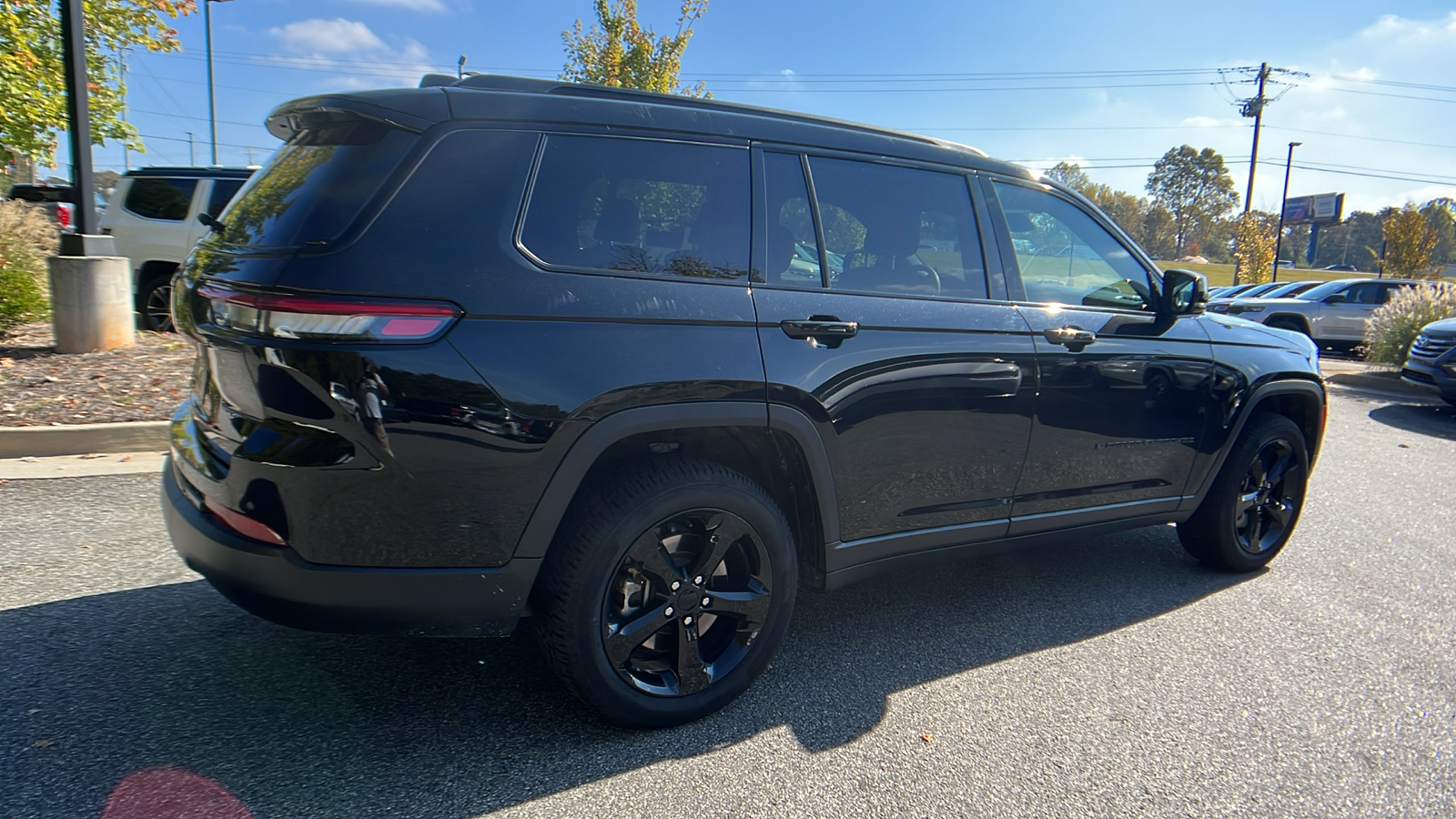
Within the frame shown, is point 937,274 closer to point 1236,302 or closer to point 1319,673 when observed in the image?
point 1319,673

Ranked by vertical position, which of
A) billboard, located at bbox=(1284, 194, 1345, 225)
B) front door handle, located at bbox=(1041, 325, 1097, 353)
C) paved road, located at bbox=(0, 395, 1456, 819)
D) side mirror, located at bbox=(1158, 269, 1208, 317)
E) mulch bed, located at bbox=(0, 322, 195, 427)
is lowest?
paved road, located at bbox=(0, 395, 1456, 819)

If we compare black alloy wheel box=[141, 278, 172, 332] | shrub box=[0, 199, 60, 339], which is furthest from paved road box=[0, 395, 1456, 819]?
black alloy wheel box=[141, 278, 172, 332]

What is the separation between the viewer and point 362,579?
7.12 ft

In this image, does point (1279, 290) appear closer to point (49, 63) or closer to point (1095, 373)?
point (1095, 373)

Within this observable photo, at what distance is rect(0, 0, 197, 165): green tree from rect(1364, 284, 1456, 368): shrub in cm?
1838

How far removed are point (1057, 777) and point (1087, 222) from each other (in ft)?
7.73

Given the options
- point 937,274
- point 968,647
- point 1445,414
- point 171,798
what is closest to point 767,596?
point 968,647

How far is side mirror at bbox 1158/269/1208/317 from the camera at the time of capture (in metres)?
3.72

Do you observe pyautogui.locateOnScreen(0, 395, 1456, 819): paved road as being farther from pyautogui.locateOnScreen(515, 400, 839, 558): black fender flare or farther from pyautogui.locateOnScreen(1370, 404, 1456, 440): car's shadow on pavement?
pyautogui.locateOnScreen(1370, 404, 1456, 440): car's shadow on pavement

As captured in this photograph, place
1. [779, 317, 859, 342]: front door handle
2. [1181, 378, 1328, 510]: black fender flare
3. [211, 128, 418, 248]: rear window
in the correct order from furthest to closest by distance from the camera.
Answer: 1. [1181, 378, 1328, 510]: black fender flare
2. [779, 317, 859, 342]: front door handle
3. [211, 128, 418, 248]: rear window

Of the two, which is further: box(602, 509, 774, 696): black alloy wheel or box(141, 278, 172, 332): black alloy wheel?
box(141, 278, 172, 332): black alloy wheel

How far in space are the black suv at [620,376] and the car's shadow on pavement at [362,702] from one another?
0.27m

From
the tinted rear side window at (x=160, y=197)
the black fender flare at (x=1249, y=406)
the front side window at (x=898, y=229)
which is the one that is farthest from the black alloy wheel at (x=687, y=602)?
the tinted rear side window at (x=160, y=197)

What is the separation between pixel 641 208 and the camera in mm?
2572
